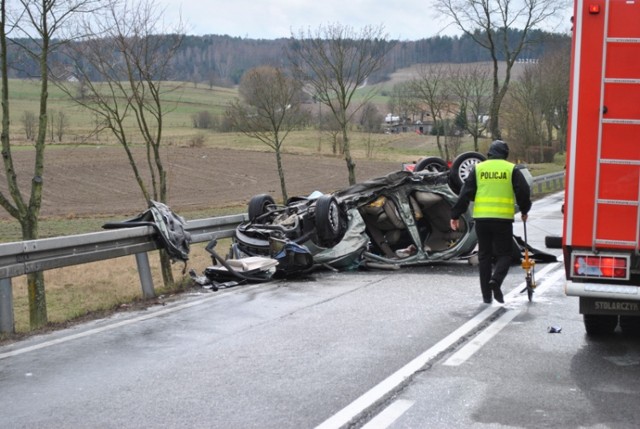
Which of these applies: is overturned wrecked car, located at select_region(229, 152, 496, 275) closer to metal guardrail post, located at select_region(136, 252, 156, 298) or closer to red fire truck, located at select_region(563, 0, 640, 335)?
metal guardrail post, located at select_region(136, 252, 156, 298)

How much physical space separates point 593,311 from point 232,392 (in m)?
2.95

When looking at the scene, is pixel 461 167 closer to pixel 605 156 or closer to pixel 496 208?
pixel 496 208

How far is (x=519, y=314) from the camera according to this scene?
823cm

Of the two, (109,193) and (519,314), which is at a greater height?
(519,314)

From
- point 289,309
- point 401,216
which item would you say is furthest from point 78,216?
point 289,309

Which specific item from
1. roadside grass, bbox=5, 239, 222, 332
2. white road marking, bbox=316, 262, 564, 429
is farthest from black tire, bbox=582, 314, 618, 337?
roadside grass, bbox=5, 239, 222, 332

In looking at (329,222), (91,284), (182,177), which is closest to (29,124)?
(182,177)

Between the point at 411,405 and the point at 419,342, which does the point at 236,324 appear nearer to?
the point at 419,342

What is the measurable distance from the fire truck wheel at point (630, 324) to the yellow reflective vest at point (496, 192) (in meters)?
1.63

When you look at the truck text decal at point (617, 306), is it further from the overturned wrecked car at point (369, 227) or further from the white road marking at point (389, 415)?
the overturned wrecked car at point (369, 227)

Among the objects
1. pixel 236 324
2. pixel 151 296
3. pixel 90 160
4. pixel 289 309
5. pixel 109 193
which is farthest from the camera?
pixel 90 160

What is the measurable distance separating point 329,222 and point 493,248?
3.06m

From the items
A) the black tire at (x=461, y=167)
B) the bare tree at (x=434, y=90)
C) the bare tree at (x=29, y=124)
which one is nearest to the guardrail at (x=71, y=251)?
the black tire at (x=461, y=167)

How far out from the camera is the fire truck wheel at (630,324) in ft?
24.5
